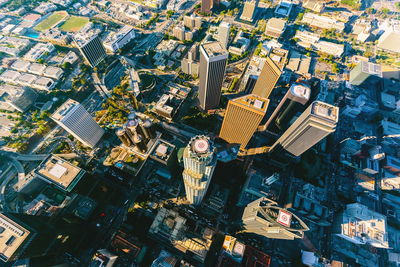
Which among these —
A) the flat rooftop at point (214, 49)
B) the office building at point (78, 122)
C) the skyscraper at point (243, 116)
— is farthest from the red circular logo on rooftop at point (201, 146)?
the office building at point (78, 122)

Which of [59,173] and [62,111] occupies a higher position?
[62,111]

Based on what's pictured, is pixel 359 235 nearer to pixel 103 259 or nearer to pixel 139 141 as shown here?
pixel 103 259

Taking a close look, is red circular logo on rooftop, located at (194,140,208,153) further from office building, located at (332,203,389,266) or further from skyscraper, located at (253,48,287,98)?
office building, located at (332,203,389,266)

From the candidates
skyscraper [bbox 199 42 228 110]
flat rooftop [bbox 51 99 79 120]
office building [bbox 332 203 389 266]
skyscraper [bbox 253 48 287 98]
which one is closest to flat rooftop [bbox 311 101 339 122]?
skyscraper [bbox 253 48 287 98]

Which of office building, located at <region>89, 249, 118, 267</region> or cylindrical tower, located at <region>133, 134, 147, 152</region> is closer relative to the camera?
office building, located at <region>89, 249, 118, 267</region>

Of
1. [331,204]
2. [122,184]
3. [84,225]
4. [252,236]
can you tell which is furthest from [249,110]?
[84,225]

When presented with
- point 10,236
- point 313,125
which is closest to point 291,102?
point 313,125

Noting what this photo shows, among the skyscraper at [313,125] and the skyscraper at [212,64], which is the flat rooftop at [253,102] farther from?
the skyscraper at [212,64]
